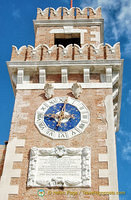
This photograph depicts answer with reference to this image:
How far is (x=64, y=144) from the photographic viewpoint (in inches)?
639

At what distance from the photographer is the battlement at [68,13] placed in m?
22.7

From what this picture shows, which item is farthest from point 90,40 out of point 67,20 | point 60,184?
point 60,184

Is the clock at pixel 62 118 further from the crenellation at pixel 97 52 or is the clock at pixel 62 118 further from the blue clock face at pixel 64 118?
the crenellation at pixel 97 52

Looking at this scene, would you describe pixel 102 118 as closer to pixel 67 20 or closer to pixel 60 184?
pixel 60 184

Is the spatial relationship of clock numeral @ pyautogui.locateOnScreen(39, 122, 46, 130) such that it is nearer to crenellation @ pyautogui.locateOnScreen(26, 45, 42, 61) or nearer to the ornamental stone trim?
the ornamental stone trim

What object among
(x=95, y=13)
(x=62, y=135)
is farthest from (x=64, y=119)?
(x=95, y=13)

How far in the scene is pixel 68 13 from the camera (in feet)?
75.2

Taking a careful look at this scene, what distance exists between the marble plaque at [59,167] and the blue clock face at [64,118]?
1.25 meters

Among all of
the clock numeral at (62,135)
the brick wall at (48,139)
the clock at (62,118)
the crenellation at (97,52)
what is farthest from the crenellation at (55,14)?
the clock numeral at (62,135)

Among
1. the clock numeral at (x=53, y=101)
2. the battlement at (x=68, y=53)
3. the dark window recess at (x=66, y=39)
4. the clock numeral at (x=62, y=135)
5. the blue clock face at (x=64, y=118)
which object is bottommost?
the clock numeral at (x=62, y=135)

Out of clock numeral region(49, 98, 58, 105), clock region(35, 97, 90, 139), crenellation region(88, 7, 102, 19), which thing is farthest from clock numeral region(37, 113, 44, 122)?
crenellation region(88, 7, 102, 19)

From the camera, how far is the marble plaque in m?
14.9

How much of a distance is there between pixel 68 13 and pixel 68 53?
14.2ft

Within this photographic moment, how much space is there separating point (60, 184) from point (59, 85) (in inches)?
206
